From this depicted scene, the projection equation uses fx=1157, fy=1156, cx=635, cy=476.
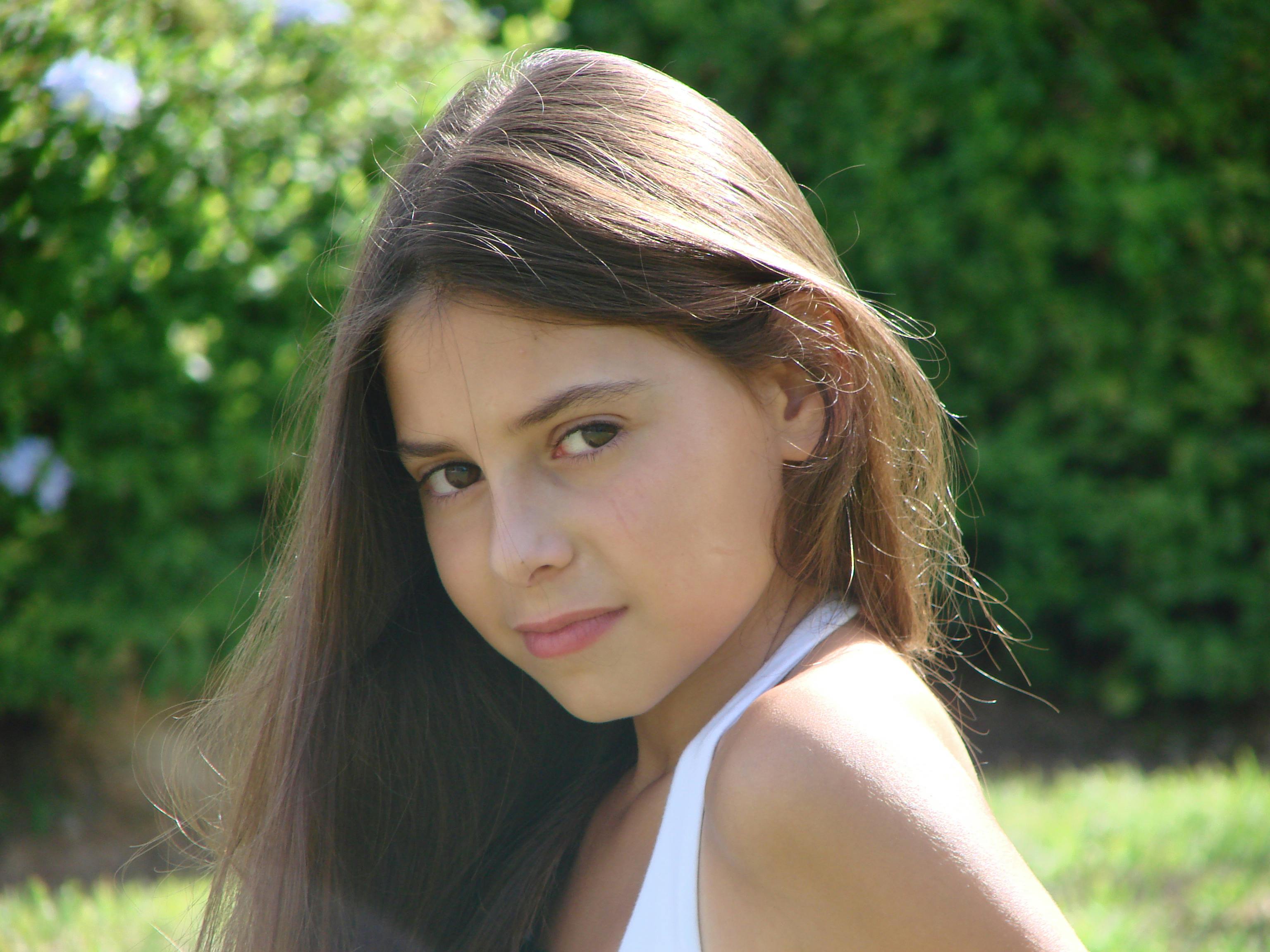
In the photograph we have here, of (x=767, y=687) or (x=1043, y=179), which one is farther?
(x=1043, y=179)

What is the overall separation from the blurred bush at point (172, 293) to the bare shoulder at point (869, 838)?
96.1 inches

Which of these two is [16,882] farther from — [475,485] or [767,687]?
[767,687]

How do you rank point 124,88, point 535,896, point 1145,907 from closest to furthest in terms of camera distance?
point 535,896
point 1145,907
point 124,88

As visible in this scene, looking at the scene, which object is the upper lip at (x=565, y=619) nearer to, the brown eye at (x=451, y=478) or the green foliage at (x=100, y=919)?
the brown eye at (x=451, y=478)

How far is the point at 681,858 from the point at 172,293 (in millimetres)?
2988

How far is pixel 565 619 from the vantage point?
146 centimetres

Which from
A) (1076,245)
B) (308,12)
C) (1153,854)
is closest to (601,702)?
(1153,854)

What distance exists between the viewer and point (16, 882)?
380 centimetres

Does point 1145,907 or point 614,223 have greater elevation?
point 614,223

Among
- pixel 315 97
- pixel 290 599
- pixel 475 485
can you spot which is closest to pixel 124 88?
pixel 315 97

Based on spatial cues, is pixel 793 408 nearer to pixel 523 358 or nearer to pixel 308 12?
pixel 523 358

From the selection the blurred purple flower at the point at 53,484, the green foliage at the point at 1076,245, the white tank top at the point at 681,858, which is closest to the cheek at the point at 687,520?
the white tank top at the point at 681,858

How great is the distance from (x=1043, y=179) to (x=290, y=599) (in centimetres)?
394

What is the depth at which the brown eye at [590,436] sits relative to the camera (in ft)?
4.66
